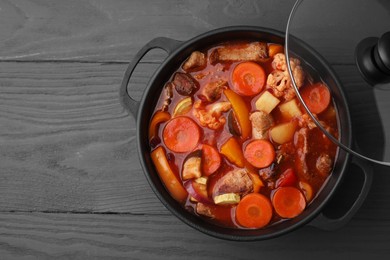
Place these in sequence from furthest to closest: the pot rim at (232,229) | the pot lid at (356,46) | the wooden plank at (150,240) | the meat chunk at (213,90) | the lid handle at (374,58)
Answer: the wooden plank at (150,240) < the meat chunk at (213,90) < the pot rim at (232,229) < the pot lid at (356,46) < the lid handle at (374,58)

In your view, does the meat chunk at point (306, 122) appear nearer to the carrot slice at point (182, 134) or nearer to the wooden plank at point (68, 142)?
the carrot slice at point (182, 134)

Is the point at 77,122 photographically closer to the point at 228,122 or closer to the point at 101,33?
the point at 101,33

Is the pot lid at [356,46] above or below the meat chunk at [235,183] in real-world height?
above

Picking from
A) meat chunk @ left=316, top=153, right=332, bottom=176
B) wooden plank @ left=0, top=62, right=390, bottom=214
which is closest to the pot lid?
meat chunk @ left=316, top=153, right=332, bottom=176

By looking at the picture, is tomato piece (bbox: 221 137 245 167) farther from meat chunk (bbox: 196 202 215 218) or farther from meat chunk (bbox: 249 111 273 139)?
meat chunk (bbox: 196 202 215 218)

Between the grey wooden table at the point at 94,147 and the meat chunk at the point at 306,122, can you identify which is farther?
the grey wooden table at the point at 94,147

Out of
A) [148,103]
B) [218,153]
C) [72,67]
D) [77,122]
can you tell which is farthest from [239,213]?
[72,67]

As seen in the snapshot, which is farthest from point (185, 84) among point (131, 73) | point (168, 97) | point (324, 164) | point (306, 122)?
point (324, 164)

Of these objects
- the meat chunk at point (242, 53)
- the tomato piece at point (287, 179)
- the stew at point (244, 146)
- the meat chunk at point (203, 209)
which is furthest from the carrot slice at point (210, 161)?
the meat chunk at point (242, 53)
